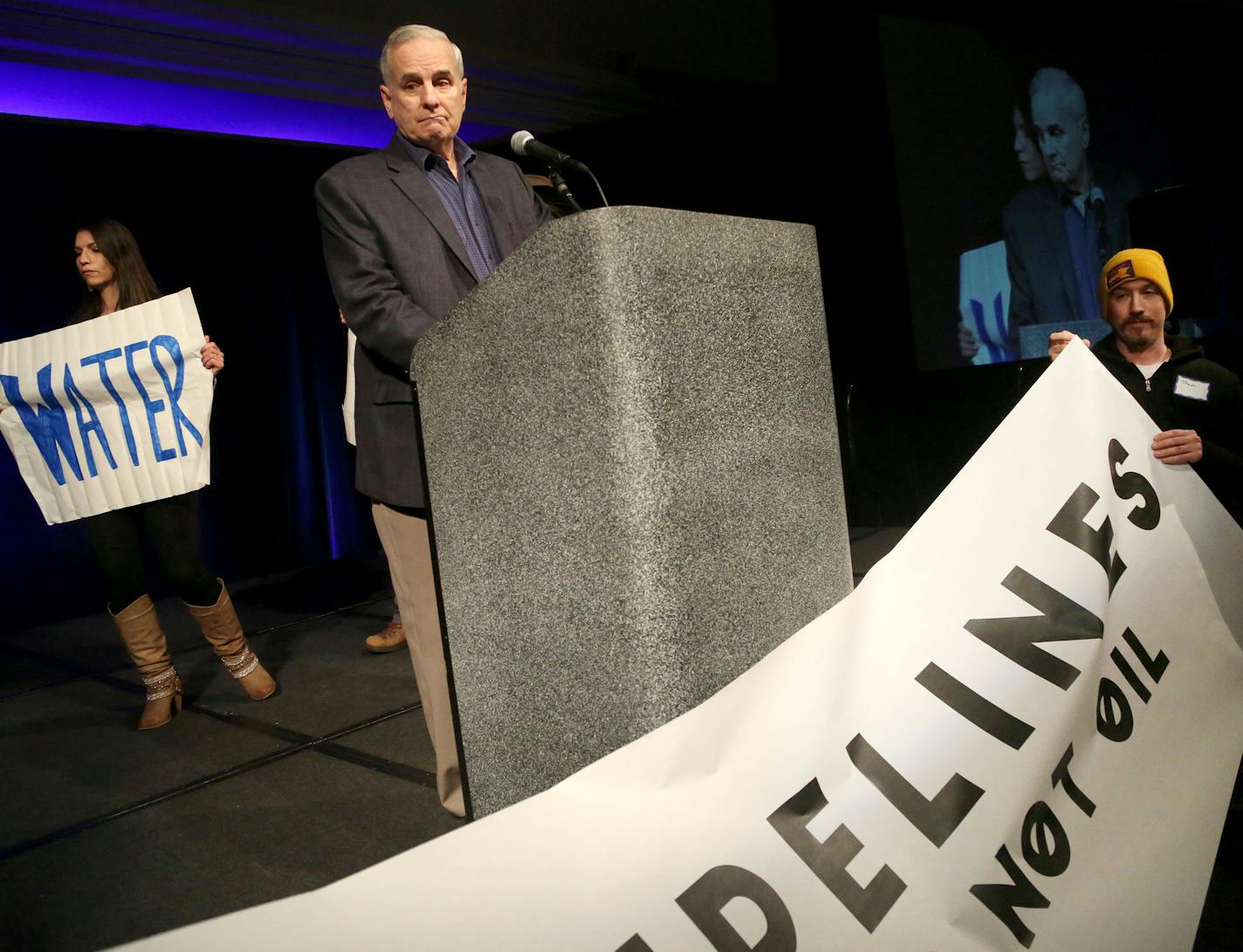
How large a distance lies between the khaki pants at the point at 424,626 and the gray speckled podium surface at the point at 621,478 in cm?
49

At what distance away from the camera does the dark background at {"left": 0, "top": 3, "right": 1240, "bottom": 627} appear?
5164 mm

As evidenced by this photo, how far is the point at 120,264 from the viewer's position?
3189 mm

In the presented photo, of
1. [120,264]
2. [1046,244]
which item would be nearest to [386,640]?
[120,264]

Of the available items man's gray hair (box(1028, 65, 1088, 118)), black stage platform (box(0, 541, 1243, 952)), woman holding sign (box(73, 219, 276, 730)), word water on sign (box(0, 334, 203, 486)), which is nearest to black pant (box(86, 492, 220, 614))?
woman holding sign (box(73, 219, 276, 730))

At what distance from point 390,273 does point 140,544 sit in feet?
6.34

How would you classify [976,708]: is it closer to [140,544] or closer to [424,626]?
[424,626]

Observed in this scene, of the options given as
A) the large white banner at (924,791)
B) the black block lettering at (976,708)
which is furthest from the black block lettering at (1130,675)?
the black block lettering at (976,708)

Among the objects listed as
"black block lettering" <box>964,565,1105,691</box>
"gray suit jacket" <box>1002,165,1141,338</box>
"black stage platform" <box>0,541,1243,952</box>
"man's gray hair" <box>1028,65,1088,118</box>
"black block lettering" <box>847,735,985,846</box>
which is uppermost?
"man's gray hair" <box>1028,65,1088,118</box>

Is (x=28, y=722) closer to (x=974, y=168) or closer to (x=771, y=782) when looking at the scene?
(x=771, y=782)

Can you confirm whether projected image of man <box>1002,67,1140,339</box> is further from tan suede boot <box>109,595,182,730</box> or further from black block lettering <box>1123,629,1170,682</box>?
tan suede boot <box>109,595,182,730</box>

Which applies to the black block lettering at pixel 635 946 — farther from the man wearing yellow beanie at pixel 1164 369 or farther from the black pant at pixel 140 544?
the black pant at pixel 140 544

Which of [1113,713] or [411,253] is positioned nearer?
[1113,713]

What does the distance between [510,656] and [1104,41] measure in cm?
503

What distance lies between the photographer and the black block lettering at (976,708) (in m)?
1.08
